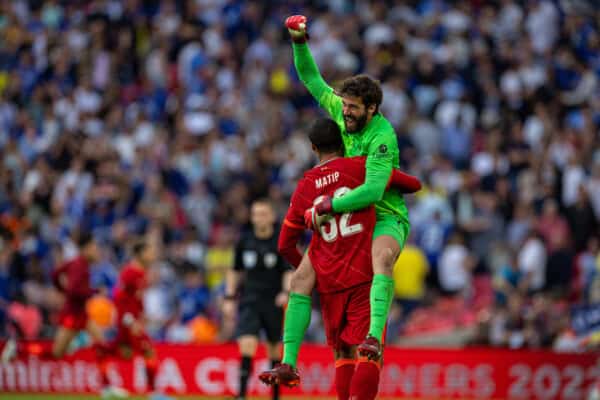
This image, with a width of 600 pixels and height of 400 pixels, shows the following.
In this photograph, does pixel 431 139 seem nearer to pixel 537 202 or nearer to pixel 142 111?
pixel 537 202

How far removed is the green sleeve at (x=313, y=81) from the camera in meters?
8.84

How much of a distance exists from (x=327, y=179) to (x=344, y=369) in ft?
4.61

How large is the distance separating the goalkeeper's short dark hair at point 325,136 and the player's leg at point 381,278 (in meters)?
0.64

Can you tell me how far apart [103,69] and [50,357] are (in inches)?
328

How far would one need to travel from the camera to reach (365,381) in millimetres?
8062

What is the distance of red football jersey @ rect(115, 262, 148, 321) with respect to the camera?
13.5m

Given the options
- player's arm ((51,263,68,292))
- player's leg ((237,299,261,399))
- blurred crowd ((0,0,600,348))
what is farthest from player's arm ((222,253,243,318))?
blurred crowd ((0,0,600,348))

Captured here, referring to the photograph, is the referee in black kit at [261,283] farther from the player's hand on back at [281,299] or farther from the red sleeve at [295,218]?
the red sleeve at [295,218]

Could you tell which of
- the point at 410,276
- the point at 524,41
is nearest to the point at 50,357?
the point at 410,276

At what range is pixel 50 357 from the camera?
15172mm

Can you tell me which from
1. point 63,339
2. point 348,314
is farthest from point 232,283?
point 348,314

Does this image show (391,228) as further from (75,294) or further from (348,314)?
(75,294)

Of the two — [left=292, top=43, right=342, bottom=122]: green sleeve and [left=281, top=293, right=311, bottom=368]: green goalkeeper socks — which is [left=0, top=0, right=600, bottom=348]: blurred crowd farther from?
[left=281, top=293, right=311, bottom=368]: green goalkeeper socks

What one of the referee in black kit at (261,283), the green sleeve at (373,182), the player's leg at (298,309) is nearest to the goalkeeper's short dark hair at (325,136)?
the green sleeve at (373,182)
